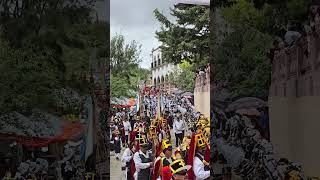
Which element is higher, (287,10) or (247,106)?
(287,10)

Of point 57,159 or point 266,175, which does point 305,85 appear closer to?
point 266,175

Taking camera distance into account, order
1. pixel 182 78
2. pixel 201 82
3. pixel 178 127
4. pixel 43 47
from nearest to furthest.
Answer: pixel 43 47
pixel 201 82
pixel 178 127
pixel 182 78

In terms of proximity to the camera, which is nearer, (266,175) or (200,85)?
(266,175)

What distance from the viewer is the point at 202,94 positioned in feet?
29.1

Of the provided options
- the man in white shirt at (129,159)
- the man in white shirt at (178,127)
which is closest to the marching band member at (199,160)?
the man in white shirt at (129,159)

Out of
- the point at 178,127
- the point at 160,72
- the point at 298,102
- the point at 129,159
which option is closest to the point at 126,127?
the point at 178,127

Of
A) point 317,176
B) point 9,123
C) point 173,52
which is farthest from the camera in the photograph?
point 173,52

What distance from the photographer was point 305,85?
3912mm

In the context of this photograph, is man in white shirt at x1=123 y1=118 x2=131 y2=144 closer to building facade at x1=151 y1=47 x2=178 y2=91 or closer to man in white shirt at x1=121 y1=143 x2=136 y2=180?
building facade at x1=151 y1=47 x2=178 y2=91

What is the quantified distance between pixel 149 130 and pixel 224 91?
502cm

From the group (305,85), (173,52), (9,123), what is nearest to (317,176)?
(305,85)

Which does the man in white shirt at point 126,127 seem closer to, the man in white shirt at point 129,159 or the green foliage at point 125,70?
the green foliage at point 125,70

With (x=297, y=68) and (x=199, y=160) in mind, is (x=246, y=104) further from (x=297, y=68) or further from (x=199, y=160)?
(x=199, y=160)

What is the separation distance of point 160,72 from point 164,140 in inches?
88.4
